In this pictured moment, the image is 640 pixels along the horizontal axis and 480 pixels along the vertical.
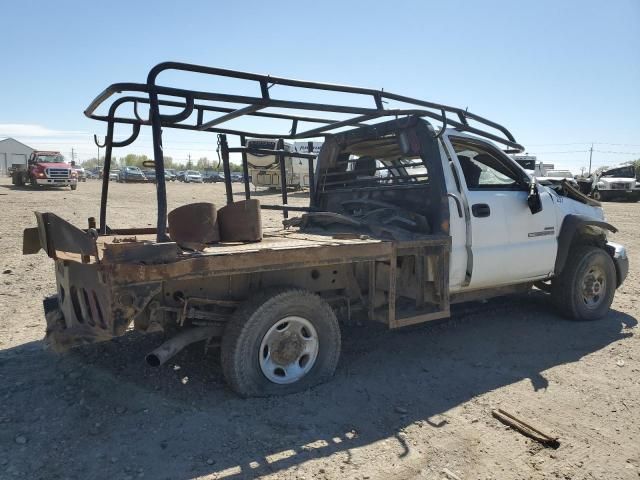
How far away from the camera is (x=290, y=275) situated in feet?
12.5

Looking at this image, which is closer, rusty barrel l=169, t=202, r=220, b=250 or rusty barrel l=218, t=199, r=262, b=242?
rusty barrel l=169, t=202, r=220, b=250

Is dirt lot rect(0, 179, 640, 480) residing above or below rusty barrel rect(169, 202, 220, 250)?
below

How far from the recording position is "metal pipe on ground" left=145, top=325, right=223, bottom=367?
10.5 feet

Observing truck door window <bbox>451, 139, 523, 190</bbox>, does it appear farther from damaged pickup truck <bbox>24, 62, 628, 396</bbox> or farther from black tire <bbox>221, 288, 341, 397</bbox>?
black tire <bbox>221, 288, 341, 397</bbox>

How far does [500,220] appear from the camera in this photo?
15.5 feet

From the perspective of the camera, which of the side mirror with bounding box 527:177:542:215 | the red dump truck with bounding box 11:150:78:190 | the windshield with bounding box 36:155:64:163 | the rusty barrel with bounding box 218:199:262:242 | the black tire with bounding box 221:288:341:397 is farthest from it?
the windshield with bounding box 36:155:64:163

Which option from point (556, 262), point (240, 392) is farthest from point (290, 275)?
point (556, 262)

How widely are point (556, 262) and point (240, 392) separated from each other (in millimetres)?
3671

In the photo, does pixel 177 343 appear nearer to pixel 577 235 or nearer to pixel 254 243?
pixel 254 243

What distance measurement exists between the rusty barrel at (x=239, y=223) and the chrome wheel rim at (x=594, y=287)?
3.95 metres

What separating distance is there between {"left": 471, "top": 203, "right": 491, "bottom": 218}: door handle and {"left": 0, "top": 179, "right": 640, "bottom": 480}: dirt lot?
127 centimetres

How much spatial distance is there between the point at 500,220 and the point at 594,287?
74.2 inches

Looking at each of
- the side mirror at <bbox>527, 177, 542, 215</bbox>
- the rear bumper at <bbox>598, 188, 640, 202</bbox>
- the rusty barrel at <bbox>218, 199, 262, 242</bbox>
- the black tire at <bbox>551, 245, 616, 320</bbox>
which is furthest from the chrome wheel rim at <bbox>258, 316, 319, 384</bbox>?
the rear bumper at <bbox>598, 188, 640, 202</bbox>

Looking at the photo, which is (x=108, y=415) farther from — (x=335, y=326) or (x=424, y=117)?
(x=424, y=117)
